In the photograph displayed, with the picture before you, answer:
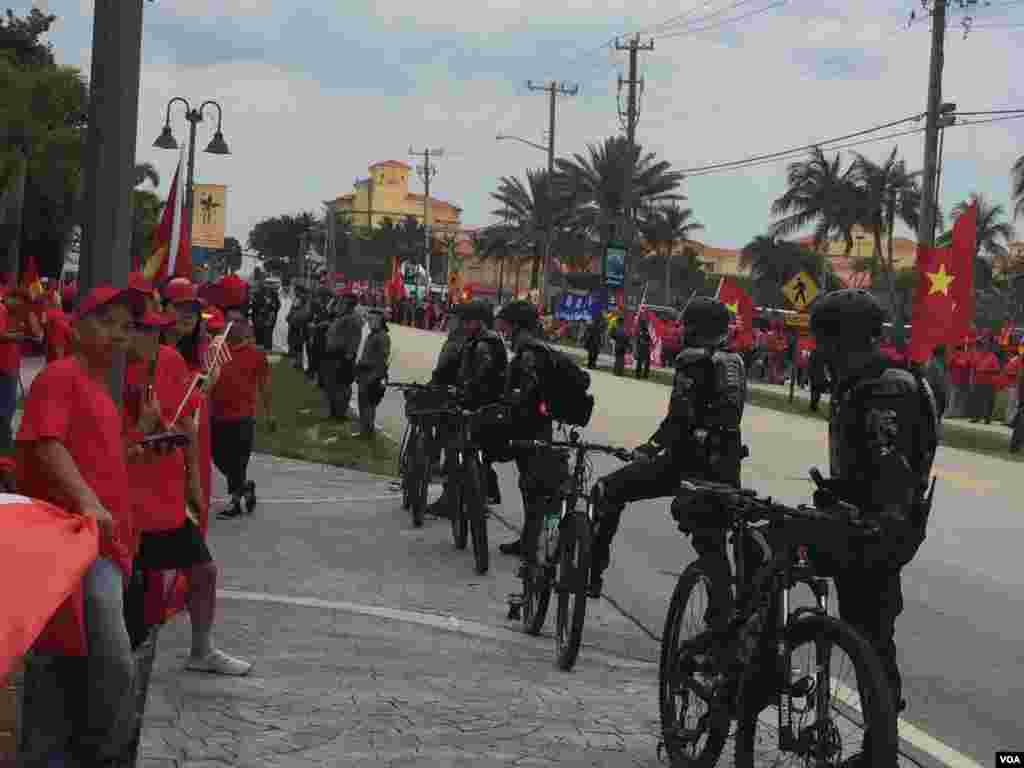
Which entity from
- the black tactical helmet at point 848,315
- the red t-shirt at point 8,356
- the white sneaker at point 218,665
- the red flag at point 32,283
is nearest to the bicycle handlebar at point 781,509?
the black tactical helmet at point 848,315

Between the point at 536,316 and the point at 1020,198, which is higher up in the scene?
the point at 1020,198

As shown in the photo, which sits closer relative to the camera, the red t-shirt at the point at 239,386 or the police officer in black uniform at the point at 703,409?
the police officer in black uniform at the point at 703,409

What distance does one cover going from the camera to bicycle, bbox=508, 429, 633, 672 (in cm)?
686

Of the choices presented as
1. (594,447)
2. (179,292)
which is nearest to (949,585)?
(594,447)

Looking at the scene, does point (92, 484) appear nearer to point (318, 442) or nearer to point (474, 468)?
point (474, 468)

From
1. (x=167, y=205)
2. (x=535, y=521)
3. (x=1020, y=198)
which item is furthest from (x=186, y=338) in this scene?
(x=1020, y=198)

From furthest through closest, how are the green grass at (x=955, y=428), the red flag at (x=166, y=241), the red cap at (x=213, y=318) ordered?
1. the green grass at (x=955, y=428)
2. the red cap at (x=213, y=318)
3. the red flag at (x=166, y=241)

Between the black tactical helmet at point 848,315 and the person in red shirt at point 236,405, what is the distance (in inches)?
267

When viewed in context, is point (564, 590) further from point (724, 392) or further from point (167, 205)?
point (167, 205)

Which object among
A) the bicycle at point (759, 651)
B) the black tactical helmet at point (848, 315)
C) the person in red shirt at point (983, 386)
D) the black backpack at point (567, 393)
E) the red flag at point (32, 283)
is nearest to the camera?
the bicycle at point (759, 651)

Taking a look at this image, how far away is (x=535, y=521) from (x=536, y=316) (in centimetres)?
181

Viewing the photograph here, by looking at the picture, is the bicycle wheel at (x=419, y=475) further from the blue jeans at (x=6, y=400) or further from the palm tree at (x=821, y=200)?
the palm tree at (x=821, y=200)

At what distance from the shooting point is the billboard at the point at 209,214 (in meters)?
28.2

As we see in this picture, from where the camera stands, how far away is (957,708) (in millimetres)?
6859
